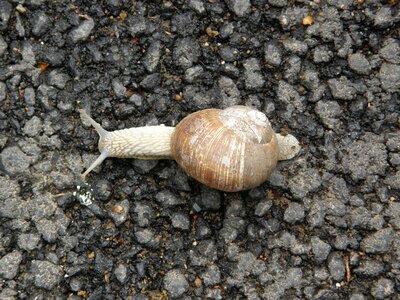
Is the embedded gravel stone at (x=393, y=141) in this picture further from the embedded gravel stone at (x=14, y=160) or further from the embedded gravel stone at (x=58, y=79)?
the embedded gravel stone at (x=14, y=160)

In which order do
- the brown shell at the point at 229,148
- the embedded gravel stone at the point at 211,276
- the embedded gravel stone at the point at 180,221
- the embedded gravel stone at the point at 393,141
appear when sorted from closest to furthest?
the brown shell at the point at 229,148
the embedded gravel stone at the point at 211,276
the embedded gravel stone at the point at 180,221
the embedded gravel stone at the point at 393,141

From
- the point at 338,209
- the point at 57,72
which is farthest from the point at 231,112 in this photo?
the point at 57,72

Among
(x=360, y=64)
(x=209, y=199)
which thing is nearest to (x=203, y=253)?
(x=209, y=199)

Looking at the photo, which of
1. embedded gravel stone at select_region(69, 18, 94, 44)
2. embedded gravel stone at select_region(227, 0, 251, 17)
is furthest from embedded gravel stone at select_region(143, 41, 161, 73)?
embedded gravel stone at select_region(227, 0, 251, 17)

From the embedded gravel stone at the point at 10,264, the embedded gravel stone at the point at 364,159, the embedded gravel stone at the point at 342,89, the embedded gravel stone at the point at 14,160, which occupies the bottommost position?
the embedded gravel stone at the point at 10,264

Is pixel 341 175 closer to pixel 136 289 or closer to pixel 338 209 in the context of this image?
pixel 338 209

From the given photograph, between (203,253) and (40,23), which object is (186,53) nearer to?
(40,23)

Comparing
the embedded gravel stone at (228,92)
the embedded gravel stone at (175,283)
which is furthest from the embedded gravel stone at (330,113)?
the embedded gravel stone at (175,283)
